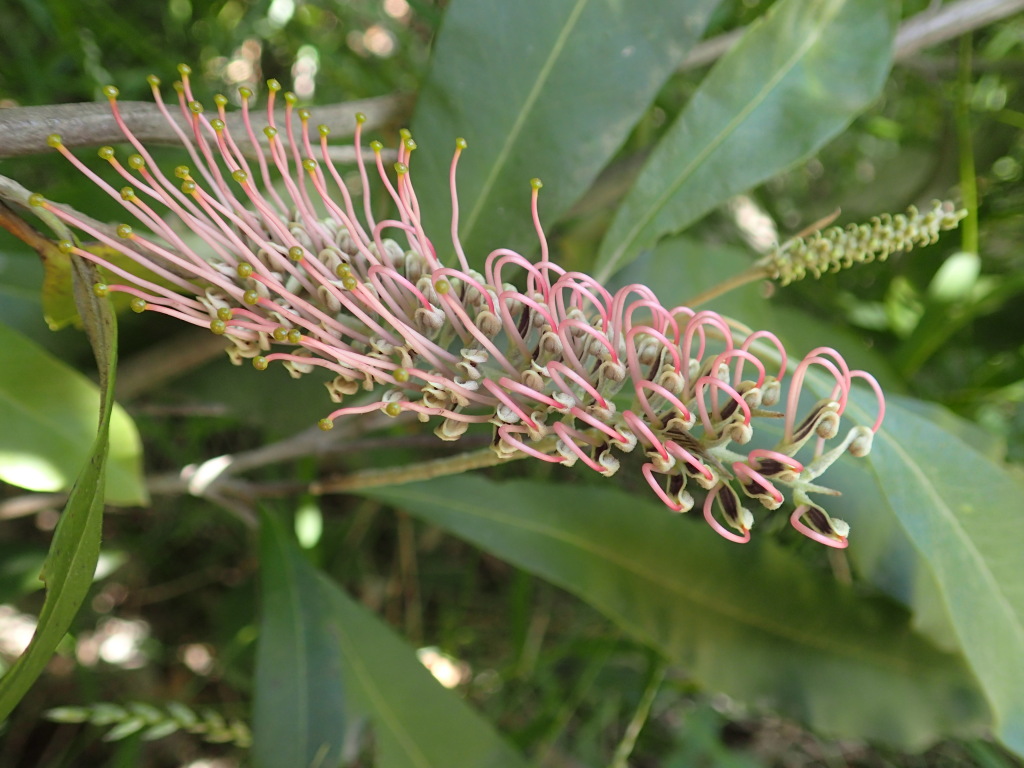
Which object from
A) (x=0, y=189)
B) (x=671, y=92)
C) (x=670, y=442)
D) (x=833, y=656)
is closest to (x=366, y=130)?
(x=0, y=189)

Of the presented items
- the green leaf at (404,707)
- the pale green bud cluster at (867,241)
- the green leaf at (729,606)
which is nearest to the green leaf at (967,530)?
the pale green bud cluster at (867,241)

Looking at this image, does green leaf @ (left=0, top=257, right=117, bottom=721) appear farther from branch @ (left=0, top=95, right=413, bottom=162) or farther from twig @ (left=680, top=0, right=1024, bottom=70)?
twig @ (left=680, top=0, right=1024, bottom=70)

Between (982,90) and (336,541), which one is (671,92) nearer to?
(982,90)

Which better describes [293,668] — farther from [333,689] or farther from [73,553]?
[73,553]

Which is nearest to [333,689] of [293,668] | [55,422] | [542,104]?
[293,668]

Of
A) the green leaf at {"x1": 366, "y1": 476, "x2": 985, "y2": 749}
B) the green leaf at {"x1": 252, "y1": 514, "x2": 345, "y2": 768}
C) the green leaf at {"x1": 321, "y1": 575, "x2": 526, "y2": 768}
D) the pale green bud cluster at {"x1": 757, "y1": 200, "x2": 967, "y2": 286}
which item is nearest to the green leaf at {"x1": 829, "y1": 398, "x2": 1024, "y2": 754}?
the pale green bud cluster at {"x1": 757, "y1": 200, "x2": 967, "y2": 286}

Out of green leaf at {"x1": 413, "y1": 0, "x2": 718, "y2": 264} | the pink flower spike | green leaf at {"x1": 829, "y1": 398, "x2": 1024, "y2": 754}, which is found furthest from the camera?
green leaf at {"x1": 413, "y1": 0, "x2": 718, "y2": 264}
